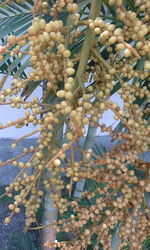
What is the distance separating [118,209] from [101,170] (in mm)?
114

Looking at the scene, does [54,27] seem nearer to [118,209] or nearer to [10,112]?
[118,209]

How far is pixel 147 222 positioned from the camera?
73cm

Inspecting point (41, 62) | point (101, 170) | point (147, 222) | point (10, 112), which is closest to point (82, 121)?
point (41, 62)

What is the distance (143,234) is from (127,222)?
0.23ft

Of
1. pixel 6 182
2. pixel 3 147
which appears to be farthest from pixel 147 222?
pixel 3 147

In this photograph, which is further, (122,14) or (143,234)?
(143,234)

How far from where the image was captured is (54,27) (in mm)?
460

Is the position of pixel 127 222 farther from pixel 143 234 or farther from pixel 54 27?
pixel 54 27

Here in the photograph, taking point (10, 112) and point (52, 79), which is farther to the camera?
point (10, 112)

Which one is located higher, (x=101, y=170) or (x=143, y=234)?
(x=101, y=170)

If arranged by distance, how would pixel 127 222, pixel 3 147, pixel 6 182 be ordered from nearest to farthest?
1. pixel 127 222
2. pixel 6 182
3. pixel 3 147

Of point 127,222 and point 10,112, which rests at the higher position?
point 10,112

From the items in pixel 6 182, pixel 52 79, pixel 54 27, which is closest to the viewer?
pixel 54 27

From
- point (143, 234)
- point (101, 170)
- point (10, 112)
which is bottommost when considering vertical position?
point (143, 234)
